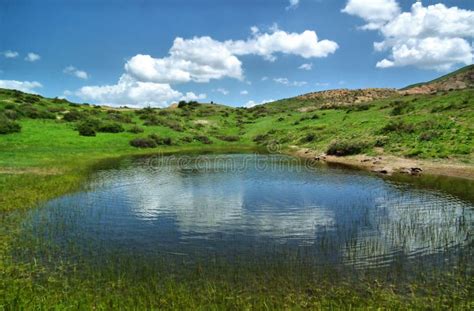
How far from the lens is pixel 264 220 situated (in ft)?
71.7

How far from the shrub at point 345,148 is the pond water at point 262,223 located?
21.6 m

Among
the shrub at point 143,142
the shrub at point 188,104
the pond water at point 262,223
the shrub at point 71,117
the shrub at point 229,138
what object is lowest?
the pond water at point 262,223

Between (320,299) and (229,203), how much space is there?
14.8m

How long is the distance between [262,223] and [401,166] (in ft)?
95.0

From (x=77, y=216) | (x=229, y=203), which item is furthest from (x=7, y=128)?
(x=229, y=203)

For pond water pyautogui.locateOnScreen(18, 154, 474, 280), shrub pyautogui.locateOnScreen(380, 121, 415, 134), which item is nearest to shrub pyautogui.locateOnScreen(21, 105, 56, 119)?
pond water pyautogui.locateOnScreen(18, 154, 474, 280)

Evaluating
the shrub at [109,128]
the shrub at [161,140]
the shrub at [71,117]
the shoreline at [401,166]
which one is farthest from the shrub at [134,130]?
the shoreline at [401,166]

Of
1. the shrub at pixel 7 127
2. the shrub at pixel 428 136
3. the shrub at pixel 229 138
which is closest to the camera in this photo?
the shrub at pixel 428 136

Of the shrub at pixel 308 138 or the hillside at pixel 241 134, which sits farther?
the shrub at pixel 308 138

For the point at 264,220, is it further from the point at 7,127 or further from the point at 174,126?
the point at 174,126

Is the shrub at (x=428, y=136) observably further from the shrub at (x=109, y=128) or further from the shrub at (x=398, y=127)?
the shrub at (x=109, y=128)

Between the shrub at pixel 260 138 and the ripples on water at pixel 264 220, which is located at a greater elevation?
the shrub at pixel 260 138

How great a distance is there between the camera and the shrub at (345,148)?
2204 inches

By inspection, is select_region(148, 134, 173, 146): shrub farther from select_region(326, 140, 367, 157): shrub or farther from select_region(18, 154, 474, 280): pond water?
select_region(18, 154, 474, 280): pond water
